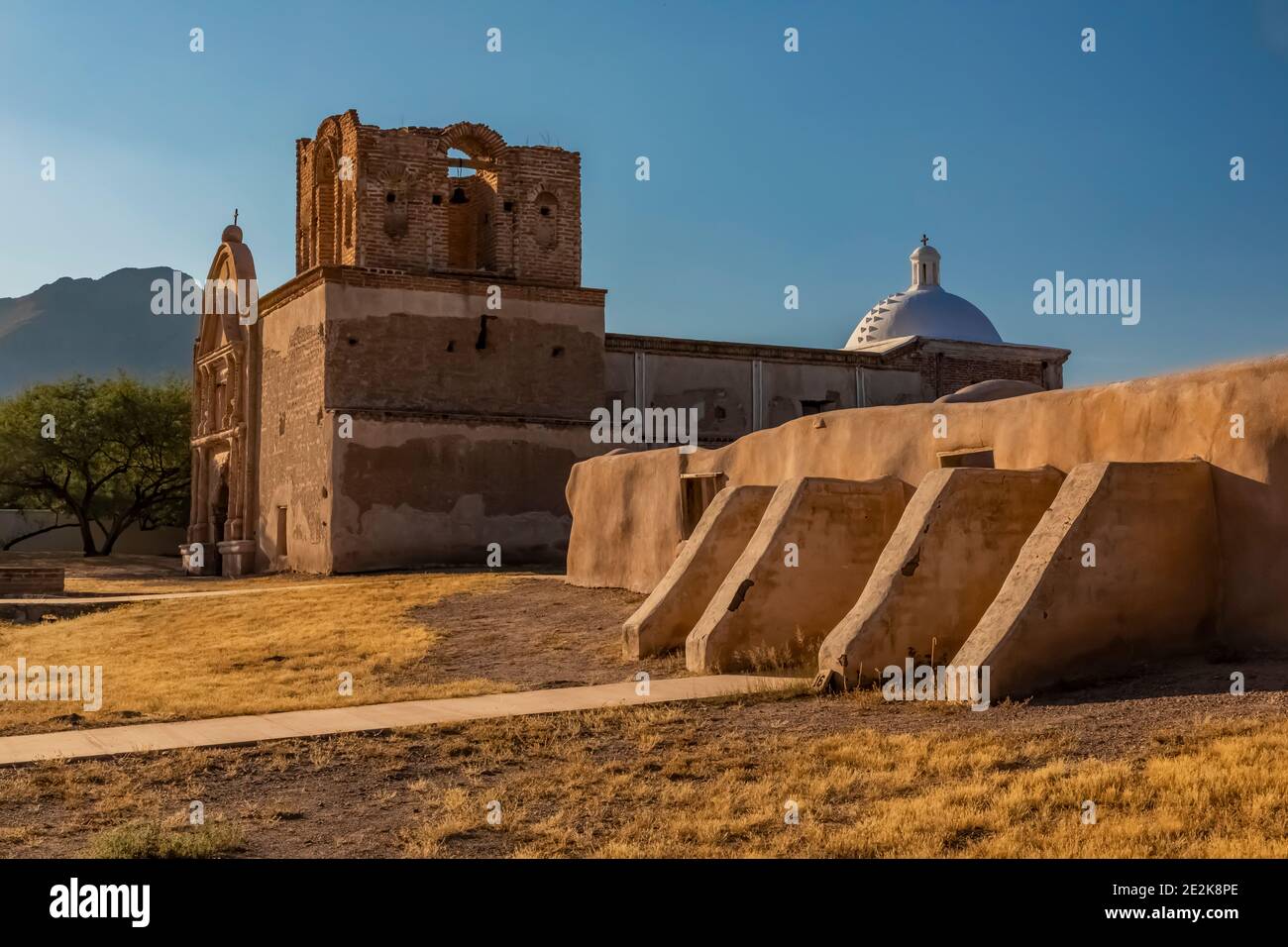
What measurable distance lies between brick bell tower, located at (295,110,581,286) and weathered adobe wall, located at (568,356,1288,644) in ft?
42.0

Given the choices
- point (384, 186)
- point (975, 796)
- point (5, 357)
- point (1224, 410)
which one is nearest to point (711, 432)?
point (384, 186)

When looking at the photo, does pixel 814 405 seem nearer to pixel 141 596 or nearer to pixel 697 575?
pixel 141 596

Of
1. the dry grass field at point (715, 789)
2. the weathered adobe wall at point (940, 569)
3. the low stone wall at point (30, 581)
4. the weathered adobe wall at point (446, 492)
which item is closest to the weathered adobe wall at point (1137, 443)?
the weathered adobe wall at point (940, 569)

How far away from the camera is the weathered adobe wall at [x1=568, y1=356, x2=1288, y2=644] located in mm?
9273

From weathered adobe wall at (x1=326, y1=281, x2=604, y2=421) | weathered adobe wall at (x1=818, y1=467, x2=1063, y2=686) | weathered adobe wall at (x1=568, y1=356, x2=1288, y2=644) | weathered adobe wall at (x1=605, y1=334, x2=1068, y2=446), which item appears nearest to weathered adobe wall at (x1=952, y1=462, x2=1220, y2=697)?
weathered adobe wall at (x1=568, y1=356, x2=1288, y2=644)

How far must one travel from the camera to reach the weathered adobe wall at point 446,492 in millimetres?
25234

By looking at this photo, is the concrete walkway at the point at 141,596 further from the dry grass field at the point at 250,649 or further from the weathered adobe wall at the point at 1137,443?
the weathered adobe wall at the point at 1137,443

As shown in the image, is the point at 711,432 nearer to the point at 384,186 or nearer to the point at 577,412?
the point at 577,412

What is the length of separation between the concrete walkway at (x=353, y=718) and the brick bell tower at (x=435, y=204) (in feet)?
56.6

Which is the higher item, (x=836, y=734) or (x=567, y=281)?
(x=567, y=281)

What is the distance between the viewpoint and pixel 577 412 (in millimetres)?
27406

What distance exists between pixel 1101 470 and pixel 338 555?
18306 millimetres

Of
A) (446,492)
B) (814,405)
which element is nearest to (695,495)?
(446,492)

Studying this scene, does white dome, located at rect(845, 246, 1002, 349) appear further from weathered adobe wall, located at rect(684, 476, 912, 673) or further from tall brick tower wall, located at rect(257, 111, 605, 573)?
weathered adobe wall, located at rect(684, 476, 912, 673)
